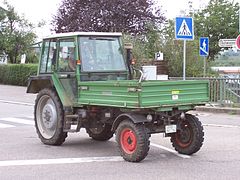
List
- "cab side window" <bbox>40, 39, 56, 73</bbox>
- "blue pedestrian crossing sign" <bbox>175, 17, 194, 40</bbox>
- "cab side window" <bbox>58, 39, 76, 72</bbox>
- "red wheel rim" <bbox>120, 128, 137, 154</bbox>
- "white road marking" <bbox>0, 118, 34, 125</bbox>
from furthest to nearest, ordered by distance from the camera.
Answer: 1. "blue pedestrian crossing sign" <bbox>175, 17, 194, 40</bbox>
2. "white road marking" <bbox>0, 118, 34, 125</bbox>
3. "cab side window" <bbox>40, 39, 56, 73</bbox>
4. "cab side window" <bbox>58, 39, 76, 72</bbox>
5. "red wheel rim" <bbox>120, 128, 137, 154</bbox>

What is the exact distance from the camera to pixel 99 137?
1070cm

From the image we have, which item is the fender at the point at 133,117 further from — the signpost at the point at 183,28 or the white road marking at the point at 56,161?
the signpost at the point at 183,28

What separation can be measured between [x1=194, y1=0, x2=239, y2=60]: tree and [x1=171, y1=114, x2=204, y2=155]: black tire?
3378cm

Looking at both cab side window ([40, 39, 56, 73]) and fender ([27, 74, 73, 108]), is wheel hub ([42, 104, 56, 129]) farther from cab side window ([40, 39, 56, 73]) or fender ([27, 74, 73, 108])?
cab side window ([40, 39, 56, 73])

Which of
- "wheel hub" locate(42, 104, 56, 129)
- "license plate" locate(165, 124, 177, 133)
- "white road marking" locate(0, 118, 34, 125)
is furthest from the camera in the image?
"white road marking" locate(0, 118, 34, 125)

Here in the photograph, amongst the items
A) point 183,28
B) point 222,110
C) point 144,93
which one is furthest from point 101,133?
point 222,110

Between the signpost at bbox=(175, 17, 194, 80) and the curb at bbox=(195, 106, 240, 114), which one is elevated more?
the signpost at bbox=(175, 17, 194, 80)

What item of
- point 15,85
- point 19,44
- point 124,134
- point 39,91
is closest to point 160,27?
point 15,85

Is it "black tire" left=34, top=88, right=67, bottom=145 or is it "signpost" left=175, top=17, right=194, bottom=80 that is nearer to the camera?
"black tire" left=34, top=88, right=67, bottom=145

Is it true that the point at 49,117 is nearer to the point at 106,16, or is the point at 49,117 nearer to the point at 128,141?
the point at 128,141

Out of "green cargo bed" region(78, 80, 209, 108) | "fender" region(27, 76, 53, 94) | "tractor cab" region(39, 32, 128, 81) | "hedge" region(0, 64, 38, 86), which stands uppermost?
"hedge" region(0, 64, 38, 86)

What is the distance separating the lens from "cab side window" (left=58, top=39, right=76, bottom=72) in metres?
9.78

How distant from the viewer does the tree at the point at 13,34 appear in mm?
40688

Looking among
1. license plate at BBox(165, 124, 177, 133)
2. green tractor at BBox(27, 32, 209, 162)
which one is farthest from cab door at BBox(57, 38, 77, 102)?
license plate at BBox(165, 124, 177, 133)
